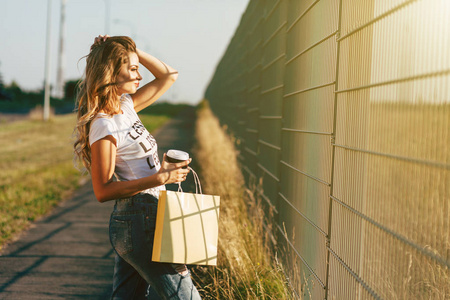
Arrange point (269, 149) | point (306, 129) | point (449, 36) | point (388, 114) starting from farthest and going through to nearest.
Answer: point (269, 149)
point (306, 129)
point (388, 114)
point (449, 36)

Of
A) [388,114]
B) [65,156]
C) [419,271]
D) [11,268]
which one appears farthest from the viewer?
[65,156]

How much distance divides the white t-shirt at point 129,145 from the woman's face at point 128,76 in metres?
0.13

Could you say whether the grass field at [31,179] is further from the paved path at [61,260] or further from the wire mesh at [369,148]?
the wire mesh at [369,148]

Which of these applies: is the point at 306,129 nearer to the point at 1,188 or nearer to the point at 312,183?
the point at 312,183

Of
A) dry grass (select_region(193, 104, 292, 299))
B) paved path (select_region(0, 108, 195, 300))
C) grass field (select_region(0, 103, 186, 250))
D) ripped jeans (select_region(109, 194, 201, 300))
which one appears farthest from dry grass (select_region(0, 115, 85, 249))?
dry grass (select_region(193, 104, 292, 299))

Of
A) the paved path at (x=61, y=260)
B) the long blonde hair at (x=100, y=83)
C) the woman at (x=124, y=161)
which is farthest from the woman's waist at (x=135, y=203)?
the paved path at (x=61, y=260)

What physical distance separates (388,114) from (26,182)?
29.7 feet

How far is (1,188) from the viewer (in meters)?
9.54

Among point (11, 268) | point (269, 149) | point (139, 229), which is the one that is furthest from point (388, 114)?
point (11, 268)

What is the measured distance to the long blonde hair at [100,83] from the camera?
2.48 m

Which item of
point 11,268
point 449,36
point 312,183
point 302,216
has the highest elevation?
point 449,36

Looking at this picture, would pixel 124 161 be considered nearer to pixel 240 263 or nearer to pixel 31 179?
pixel 240 263

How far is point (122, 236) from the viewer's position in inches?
96.6

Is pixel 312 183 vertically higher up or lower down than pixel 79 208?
higher up
